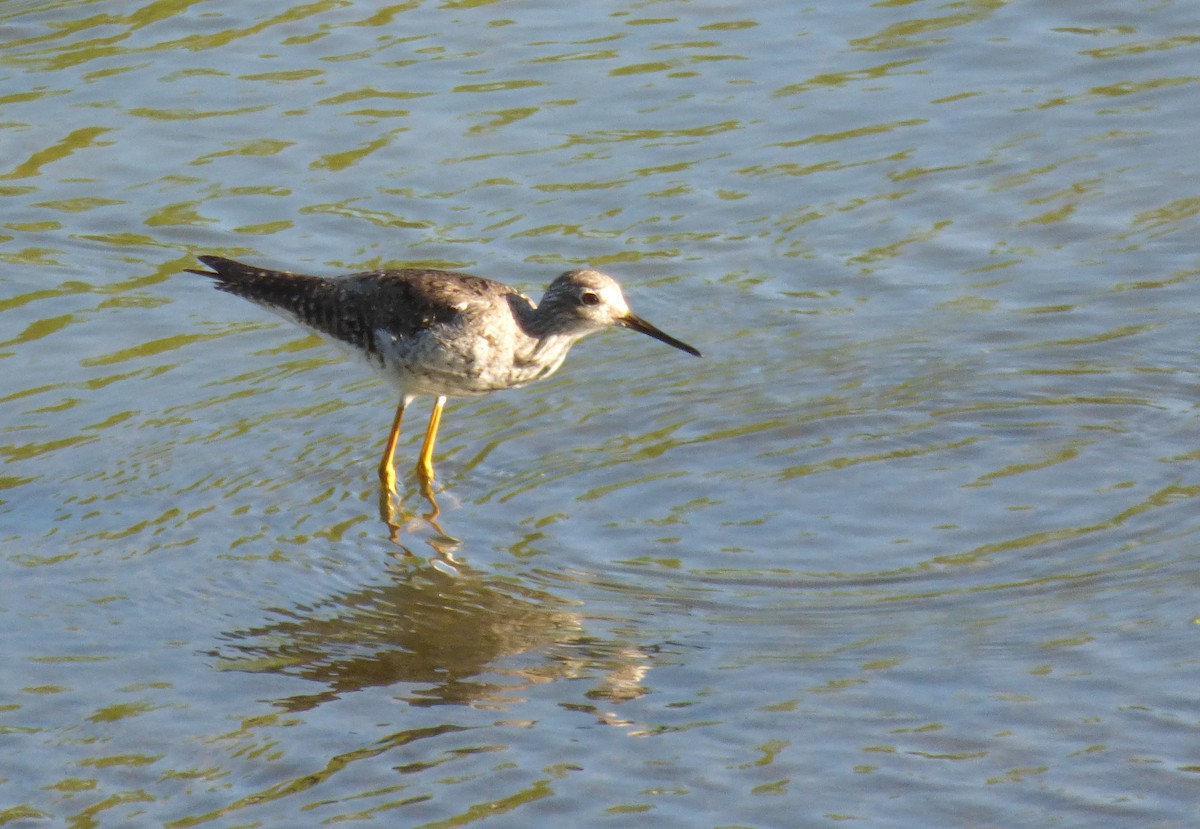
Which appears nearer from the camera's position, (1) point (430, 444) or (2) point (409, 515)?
(2) point (409, 515)

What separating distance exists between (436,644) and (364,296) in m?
2.64

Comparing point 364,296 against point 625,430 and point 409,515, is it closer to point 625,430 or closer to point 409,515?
point 409,515

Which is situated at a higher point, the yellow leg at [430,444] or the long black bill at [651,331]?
the long black bill at [651,331]

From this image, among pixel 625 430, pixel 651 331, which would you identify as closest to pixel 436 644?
pixel 625 430

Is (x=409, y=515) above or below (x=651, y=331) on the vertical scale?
below

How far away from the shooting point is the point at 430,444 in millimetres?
9656

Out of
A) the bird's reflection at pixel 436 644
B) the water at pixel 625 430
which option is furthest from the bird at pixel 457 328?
the bird's reflection at pixel 436 644

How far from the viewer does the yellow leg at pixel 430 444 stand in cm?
933

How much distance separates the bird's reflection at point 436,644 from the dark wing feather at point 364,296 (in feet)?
5.41

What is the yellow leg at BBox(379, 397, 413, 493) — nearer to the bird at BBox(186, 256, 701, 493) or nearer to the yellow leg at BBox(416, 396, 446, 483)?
the bird at BBox(186, 256, 701, 493)

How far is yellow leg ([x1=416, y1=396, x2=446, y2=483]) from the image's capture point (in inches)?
367

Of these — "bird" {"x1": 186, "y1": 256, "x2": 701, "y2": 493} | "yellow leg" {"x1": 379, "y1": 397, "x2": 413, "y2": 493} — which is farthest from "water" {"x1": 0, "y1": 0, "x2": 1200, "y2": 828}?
"bird" {"x1": 186, "y1": 256, "x2": 701, "y2": 493}

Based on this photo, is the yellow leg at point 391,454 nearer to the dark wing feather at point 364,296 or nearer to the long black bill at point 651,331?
the dark wing feather at point 364,296

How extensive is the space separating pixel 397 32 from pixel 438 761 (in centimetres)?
858
